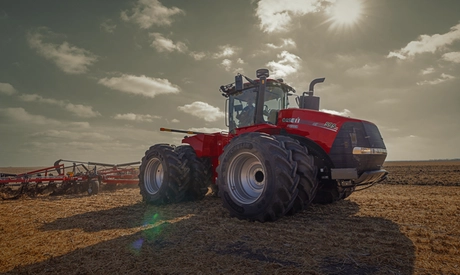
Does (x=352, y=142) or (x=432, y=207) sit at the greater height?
(x=352, y=142)

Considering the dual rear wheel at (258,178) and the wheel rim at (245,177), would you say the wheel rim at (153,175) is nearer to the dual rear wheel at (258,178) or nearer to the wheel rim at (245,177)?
the dual rear wheel at (258,178)

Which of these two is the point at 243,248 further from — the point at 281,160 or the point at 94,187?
the point at 94,187

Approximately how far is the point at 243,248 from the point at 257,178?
2.36 metres

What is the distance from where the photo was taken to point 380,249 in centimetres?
389

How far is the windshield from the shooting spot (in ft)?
26.0

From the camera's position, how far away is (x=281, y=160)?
537 centimetres

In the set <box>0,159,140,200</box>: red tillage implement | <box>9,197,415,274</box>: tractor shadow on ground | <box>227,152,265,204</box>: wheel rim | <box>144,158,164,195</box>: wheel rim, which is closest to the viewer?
<box>9,197,415,274</box>: tractor shadow on ground

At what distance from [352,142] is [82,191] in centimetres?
1037

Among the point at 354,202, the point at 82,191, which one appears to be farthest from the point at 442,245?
the point at 82,191

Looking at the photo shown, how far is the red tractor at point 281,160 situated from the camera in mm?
5434

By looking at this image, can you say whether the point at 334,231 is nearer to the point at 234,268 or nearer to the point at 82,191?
the point at 234,268

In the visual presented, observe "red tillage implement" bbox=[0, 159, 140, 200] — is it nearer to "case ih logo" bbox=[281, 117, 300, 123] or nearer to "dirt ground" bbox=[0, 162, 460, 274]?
"dirt ground" bbox=[0, 162, 460, 274]

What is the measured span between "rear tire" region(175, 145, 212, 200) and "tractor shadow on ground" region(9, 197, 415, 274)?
2.44m

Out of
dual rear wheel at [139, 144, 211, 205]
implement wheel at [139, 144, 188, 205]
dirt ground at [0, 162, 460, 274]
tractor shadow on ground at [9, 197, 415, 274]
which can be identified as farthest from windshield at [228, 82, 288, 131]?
tractor shadow on ground at [9, 197, 415, 274]
